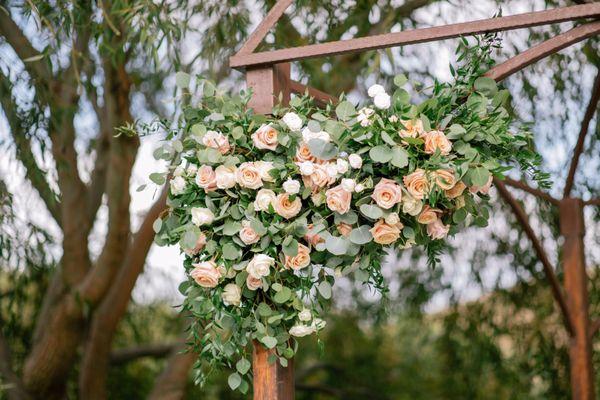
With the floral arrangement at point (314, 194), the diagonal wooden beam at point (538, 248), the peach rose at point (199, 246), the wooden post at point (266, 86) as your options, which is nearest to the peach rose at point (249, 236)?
the floral arrangement at point (314, 194)

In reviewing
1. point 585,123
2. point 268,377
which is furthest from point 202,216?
point 585,123

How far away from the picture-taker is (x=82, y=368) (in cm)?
452

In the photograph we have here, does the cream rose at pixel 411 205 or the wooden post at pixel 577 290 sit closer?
the cream rose at pixel 411 205

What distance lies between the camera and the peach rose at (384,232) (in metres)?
1.93

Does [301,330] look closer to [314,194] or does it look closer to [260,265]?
[260,265]

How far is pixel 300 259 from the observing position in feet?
6.43

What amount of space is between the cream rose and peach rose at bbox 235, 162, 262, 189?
1.12 feet

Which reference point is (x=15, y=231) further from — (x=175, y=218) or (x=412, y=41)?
(x=412, y=41)

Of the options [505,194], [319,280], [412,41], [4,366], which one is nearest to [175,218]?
[319,280]

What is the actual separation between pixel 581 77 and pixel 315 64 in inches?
53.4

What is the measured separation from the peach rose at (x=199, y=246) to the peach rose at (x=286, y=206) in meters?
0.20

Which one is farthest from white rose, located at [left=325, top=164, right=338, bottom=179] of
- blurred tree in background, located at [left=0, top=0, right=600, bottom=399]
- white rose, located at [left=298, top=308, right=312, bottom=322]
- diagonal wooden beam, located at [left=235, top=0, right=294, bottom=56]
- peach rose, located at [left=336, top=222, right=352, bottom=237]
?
blurred tree in background, located at [left=0, top=0, right=600, bottom=399]

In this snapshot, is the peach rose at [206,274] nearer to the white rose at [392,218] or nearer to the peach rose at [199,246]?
the peach rose at [199,246]

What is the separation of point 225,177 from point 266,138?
13cm
